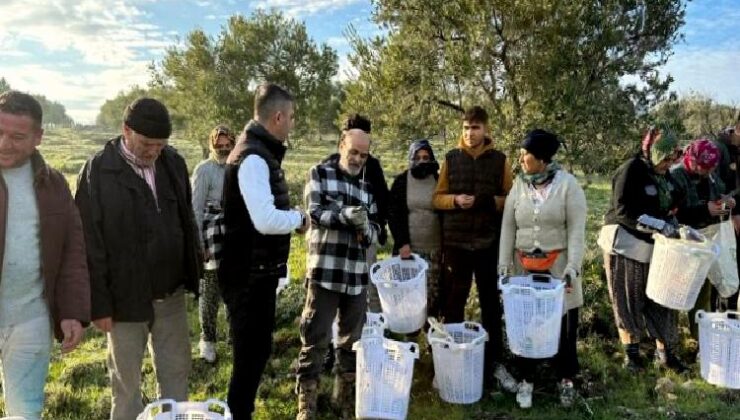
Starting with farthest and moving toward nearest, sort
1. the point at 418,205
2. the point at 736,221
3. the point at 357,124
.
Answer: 1. the point at 736,221
2. the point at 418,205
3. the point at 357,124

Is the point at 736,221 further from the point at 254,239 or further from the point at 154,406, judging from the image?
the point at 154,406

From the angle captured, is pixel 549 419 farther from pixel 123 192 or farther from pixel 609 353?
pixel 123 192

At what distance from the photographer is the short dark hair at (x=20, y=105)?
2430mm

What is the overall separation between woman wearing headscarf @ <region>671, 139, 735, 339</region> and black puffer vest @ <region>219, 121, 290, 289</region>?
11.3 ft

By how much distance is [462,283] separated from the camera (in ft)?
14.8

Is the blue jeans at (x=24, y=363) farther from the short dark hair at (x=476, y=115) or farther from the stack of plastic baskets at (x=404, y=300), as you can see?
the short dark hair at (x=476, y=115)

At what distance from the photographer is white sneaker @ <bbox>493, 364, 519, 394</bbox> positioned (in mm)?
4312

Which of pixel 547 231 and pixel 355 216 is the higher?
pixel 355 216

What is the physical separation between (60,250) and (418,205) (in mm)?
2863

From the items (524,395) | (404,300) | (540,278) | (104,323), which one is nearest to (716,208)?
(540,278)

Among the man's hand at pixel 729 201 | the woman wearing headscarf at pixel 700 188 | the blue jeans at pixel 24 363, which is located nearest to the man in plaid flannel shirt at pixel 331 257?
the blue jeans at pixel 24 363

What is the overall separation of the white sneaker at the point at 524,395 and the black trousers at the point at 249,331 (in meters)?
1.94

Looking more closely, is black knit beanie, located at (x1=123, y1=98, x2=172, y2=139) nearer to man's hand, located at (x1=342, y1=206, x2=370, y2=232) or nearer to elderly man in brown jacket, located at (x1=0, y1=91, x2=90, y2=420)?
elderly man in brown jacket, located at (x1=0, y1=91, x2=90, y2=420)

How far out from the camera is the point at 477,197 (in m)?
4.41
